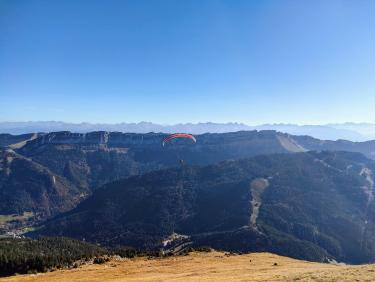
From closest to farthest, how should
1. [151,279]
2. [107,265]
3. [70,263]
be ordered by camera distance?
1. [151,279]
2. [107,265]
3. [70,263]

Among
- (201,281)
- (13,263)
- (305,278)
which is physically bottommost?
(13,263)

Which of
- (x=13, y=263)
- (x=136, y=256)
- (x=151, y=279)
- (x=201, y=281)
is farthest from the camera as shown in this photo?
(x=13, y=263)

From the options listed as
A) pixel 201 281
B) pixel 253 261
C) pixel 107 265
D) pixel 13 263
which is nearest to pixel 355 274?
pixel 201 281

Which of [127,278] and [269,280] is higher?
[269,280]

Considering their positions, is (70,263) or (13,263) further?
(13,263)

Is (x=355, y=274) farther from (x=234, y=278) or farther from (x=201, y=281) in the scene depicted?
(x=201, y=281)

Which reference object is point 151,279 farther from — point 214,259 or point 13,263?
point 13,263

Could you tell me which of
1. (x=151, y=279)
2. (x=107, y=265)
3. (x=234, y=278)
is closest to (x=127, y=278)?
(x=151, y=279)
